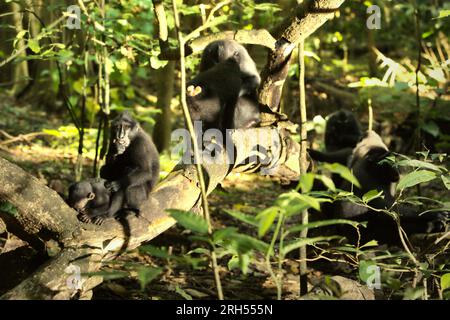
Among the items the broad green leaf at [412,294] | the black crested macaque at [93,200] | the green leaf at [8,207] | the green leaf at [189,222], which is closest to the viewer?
the green leaf at [189,222]

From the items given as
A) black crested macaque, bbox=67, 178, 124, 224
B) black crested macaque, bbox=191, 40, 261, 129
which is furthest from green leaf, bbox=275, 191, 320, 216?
black crested macaque, bbox=191, 40, 261, 129

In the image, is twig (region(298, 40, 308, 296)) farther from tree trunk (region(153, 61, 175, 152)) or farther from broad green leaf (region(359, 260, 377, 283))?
tree trunk (region(153, 61, 175, 152))

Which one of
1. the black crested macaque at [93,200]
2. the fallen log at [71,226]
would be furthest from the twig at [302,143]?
the black crested macaque at [93,200]

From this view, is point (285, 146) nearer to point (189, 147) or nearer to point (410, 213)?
point (189, 147)

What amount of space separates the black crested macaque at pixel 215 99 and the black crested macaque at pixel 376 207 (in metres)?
1.67

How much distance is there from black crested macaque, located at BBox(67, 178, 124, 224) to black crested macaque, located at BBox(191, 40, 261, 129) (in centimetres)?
162

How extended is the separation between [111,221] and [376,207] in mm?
3273

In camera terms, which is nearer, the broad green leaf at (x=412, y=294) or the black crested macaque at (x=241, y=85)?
the broad green leaf at (x=412, y=294)

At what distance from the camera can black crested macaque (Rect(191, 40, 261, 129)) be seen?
16.6 feet

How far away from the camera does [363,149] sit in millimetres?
6059

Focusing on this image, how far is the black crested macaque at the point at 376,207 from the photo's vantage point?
523 cm

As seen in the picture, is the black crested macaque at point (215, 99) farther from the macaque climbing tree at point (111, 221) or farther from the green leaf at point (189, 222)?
the green leaf at point (189, 222)

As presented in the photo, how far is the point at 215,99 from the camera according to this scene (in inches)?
203

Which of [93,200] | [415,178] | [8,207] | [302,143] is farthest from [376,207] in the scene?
[8,207]
